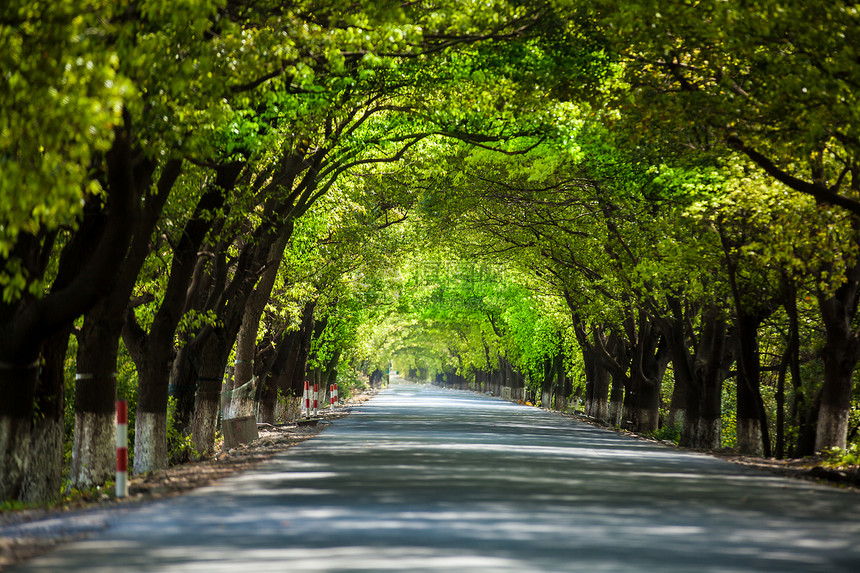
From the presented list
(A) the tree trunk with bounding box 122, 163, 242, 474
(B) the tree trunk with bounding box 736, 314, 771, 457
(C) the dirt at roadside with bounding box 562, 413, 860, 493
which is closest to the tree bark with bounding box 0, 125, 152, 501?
(A) the tree trunk with bounding box 122, 163, 242, 474

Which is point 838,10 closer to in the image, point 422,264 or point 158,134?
point 158,134

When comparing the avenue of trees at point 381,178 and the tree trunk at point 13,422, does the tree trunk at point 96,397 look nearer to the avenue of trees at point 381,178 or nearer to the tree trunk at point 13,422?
the avenue of trees at point 381,178

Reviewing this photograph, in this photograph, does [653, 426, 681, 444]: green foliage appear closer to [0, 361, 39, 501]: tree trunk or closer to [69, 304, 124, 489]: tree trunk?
[69, 304, 124, 489]: tree trunk

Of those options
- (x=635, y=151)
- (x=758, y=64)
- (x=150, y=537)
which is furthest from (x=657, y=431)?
(x=150, y=537)

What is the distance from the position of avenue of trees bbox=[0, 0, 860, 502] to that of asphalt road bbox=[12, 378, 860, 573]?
9.45 feet

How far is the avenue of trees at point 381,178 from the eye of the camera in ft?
39.4

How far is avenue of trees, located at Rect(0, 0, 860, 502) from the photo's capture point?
39.4 feet

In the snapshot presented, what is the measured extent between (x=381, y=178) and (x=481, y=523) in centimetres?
2180

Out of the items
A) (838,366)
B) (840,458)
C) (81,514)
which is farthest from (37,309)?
(838,366)

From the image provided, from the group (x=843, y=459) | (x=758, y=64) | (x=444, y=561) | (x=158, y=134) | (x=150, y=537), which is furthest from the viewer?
(x=843, y=459)

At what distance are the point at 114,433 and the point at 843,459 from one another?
11.5 m

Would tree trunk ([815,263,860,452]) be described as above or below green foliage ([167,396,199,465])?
above

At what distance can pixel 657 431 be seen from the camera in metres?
35.9

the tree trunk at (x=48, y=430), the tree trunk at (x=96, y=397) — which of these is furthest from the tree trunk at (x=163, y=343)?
the tree trunk at (x=48, y=430)
